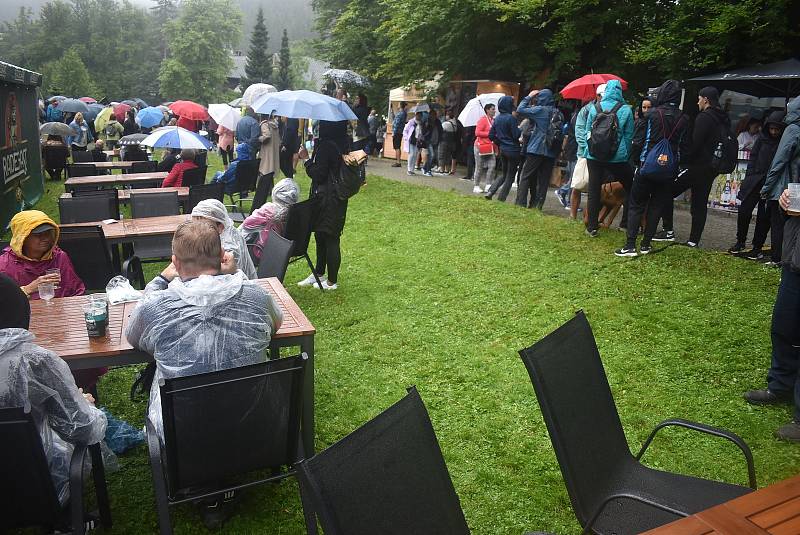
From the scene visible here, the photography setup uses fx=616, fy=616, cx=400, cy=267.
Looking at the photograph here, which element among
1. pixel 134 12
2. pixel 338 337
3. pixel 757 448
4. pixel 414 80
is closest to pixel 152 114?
pixel 414 80

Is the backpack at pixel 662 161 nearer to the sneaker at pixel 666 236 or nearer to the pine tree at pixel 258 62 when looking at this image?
the sneaker at pixel 666 236

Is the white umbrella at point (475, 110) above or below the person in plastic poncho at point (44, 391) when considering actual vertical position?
above

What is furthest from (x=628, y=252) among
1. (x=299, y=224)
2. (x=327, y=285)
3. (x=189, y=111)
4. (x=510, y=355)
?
(x=189, y=111)

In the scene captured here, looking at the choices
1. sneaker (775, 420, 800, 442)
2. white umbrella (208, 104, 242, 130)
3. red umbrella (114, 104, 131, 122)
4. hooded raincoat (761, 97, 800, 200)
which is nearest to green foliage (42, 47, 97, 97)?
red umbrella (114, 104, 131, 122)

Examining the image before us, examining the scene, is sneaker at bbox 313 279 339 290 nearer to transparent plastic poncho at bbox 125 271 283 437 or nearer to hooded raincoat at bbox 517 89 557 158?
transparent plastic poncho at bbox 125 271 283 437

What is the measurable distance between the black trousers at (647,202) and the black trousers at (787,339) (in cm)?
328

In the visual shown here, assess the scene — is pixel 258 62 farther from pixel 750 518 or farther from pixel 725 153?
pixel 750 518

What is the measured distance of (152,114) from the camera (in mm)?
19328

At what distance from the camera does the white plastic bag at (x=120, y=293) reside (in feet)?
11.5

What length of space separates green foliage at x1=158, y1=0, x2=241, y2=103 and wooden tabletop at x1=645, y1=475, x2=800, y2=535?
239ft

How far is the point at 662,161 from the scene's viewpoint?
22.2 feet

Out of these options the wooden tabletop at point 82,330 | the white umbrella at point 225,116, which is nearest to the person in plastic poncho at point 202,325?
the wooden tabletop at point 82,330

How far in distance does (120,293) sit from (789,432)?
3979 mm

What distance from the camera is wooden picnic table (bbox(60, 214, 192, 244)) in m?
5.43
